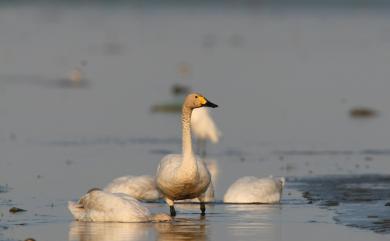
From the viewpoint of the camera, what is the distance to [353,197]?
57.2ft

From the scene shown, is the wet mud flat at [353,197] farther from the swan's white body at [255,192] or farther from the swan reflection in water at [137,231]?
the swan reflection in water at [137,231]

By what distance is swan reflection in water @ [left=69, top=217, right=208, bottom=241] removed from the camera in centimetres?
1426

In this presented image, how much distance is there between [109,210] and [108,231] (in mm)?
631

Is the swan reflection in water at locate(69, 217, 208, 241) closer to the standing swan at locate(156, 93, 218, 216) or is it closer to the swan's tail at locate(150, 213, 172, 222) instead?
the swan's tail at locate(150, 213, 172, 222)

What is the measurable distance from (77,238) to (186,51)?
101 ft

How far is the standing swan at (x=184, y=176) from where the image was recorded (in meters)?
15.9

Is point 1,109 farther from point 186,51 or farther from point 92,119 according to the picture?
point 186,51

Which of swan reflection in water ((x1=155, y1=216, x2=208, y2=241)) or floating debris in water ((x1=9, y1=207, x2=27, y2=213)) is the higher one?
floating debris in water ((x1=9, y1=207, x2=27, y2=213))

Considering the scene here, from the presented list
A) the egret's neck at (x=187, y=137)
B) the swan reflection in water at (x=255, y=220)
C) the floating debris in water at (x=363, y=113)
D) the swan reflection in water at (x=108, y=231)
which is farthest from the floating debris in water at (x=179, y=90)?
the swan reflection in water at (x=108, y=231)

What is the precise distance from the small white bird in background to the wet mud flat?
419cm

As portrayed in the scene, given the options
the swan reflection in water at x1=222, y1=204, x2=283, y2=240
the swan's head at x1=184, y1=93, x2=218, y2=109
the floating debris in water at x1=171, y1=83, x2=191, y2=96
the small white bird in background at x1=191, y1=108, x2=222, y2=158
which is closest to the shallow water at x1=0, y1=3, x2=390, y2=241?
the swan reflection in water at x1=222, y1=204, x2=283, y2=240

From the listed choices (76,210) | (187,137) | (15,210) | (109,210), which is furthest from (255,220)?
(15,210)

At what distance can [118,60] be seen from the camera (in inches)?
1622

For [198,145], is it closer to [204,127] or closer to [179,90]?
[204,127]
